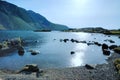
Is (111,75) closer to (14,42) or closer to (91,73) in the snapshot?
(91,73)

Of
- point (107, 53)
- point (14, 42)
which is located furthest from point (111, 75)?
point (14, 42)

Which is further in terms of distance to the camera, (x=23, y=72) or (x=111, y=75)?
(x=23, y=72)

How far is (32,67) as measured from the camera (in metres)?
41.5

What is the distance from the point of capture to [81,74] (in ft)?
127

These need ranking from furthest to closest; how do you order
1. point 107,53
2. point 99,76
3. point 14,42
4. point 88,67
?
point 14,42 → point 107,53 → point 88,67 → point 99,76

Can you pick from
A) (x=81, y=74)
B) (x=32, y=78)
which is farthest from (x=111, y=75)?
(x=32, y=78)

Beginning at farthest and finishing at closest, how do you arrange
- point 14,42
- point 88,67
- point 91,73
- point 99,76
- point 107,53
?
point 14,42 < point 107,53 < point 88,67 < point 91,73 < point 99,76

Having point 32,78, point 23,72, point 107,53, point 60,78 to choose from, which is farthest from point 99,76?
point 107,53

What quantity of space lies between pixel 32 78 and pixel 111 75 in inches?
636

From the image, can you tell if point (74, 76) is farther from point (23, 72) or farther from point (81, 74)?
point (23, 72)

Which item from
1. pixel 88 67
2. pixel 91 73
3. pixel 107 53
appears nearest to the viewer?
pixel 91 73

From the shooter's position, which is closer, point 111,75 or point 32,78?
point 32,78

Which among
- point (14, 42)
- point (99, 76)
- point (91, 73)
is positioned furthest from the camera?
point (14, 42)

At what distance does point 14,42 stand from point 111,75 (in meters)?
80.8
